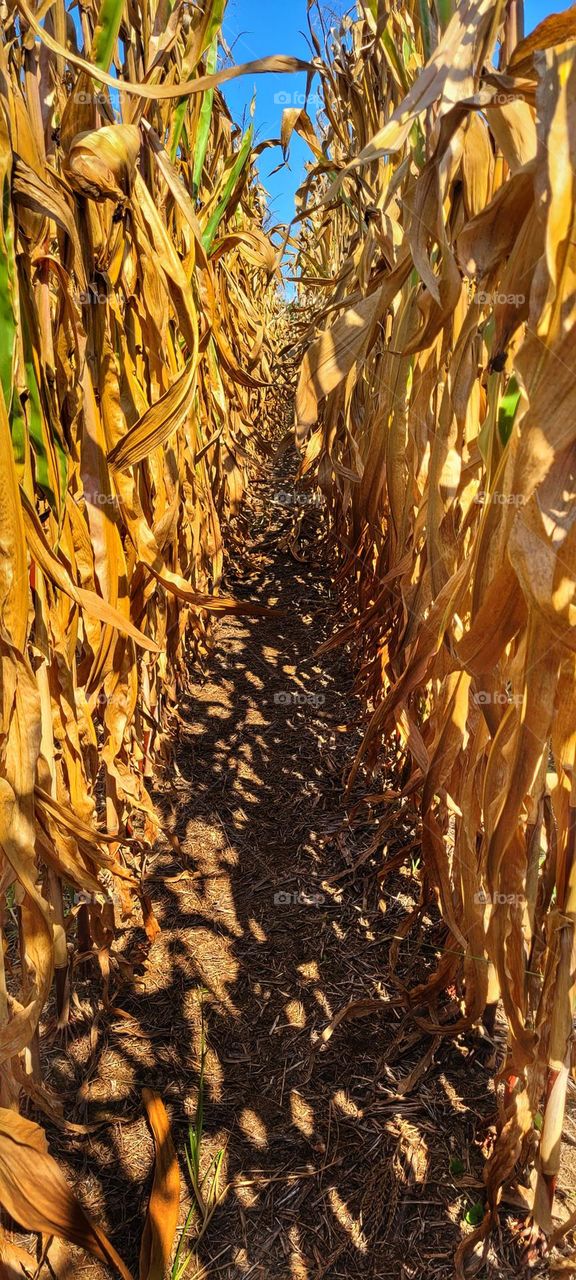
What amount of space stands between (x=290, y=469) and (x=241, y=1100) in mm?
4500

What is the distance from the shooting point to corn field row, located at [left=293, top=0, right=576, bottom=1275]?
0.48 meters

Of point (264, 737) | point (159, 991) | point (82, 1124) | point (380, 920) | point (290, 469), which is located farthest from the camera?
point (290, 469)

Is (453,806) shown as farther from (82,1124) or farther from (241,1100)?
(82,1124)

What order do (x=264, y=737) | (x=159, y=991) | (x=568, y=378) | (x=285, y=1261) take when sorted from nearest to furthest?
(x=568, y=378), (x=285, y=1261), (x=159, y=991), (x=264, y=737)

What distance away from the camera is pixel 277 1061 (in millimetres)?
1078

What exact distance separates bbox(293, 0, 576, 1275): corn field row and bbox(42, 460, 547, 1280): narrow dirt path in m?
0.09

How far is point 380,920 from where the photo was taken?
132cm

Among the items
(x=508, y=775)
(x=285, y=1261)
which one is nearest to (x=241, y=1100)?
(x=285, y=1261)

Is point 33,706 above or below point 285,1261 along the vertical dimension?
above
